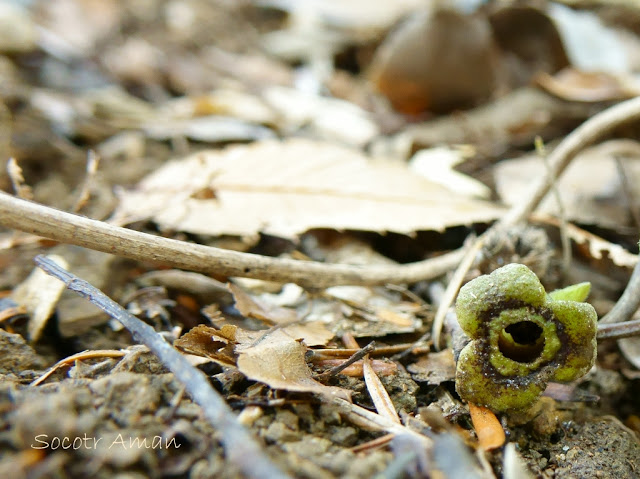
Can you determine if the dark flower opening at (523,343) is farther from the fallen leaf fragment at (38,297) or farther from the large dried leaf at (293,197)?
the fallen leaf fragment at (38,297)

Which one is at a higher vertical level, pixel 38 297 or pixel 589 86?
pixel 589 86

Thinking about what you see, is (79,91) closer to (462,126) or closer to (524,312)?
(462,126)

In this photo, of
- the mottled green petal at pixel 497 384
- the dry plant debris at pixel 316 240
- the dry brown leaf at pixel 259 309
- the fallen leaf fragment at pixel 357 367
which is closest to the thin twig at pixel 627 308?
the dry plant debris at pixel 316 240

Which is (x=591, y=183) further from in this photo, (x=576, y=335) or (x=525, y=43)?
(x=525, y=43)

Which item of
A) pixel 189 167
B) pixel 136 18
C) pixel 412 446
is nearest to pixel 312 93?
pixel 189 167

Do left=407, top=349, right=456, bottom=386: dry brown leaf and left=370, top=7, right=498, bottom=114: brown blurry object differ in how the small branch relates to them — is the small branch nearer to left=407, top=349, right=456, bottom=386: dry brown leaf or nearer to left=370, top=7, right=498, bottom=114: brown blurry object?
left=407, top=349, right=456, bottom=386: dry brown leaf

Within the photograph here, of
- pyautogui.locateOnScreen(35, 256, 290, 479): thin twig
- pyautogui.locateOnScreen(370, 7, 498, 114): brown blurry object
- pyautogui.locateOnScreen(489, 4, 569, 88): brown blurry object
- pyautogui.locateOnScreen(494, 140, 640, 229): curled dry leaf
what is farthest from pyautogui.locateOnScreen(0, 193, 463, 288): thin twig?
pyautogui.locateOnScreen(489, 4, 569, 88): brown blurry object

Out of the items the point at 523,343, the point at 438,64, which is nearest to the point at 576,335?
the point at 523,343
